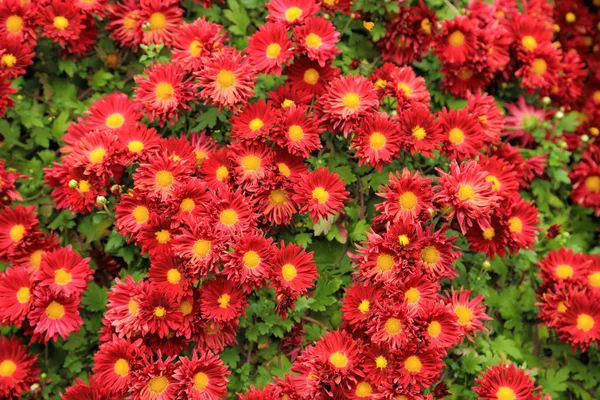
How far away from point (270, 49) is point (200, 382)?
1204mm

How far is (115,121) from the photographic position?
242 centimetres

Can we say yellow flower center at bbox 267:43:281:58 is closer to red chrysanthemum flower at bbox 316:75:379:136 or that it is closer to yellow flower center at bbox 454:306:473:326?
red chrysanthemum flower at bbox 316:75:379:136

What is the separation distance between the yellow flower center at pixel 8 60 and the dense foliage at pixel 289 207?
1 cm

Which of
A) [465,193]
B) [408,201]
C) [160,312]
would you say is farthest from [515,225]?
[160,312]

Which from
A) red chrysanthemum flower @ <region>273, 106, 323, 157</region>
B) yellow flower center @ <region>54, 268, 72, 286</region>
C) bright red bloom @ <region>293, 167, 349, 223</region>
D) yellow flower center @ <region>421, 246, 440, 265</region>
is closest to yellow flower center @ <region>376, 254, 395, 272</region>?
yellow flower center @ <region>421, 246, 440, 265</region>

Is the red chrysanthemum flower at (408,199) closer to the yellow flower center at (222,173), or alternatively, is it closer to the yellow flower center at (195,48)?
the yellow flower center at (222,173)

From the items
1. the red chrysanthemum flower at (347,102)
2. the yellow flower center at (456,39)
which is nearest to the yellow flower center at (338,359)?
the red chrysanthemum flower at (347,102)

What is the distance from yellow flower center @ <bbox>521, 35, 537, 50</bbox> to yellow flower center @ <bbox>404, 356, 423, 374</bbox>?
1.52 m

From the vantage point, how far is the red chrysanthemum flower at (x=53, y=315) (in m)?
2.22

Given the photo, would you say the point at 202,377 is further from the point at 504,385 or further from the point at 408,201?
the point at 504,385

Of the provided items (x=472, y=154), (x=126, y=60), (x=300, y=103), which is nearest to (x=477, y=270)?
(x=472, y=154)

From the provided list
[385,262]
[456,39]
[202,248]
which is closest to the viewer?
[202,248]

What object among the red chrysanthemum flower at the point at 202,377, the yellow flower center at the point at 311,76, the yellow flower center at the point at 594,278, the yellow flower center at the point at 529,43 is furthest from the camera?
the yellow flower center at the point at 529,43

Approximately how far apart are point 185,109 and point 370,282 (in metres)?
0.95
